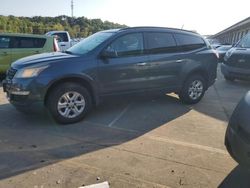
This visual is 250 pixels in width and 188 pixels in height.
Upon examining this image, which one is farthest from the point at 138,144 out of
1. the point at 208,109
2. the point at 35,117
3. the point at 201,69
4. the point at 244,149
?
the point at 201,69

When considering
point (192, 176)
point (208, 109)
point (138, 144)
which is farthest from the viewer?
point (208, 109)

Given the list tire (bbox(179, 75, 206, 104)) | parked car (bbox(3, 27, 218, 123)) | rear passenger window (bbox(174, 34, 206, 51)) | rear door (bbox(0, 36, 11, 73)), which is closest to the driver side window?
parked car (bbox(3, 27, 218, 123))

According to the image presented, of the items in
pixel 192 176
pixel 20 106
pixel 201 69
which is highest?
pixel 201 69

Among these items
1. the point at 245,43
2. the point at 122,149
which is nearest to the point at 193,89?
the point at 122,149

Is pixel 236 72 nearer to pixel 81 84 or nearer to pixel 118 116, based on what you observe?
pixel 118 116

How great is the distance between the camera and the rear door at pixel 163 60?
21.6 ft

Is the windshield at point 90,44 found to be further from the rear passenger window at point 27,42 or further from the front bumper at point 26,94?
the rear passenger window at point 27,42

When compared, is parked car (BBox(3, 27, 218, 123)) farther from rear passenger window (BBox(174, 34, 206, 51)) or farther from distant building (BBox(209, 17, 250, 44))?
distant building (BBox(209, 17, 250, 44))

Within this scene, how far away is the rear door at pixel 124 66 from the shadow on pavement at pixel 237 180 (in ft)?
9.39

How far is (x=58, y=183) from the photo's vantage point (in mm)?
3650

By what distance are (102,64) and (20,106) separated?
5.49 ft

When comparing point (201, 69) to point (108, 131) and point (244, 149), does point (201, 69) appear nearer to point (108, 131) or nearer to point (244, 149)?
point (108, 131)

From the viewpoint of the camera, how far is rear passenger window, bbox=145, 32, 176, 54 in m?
6.60

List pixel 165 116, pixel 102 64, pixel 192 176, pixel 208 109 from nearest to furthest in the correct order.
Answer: pixel 192 176 < pixel 102 64 < pixel 165 116 < pixel 208 109
